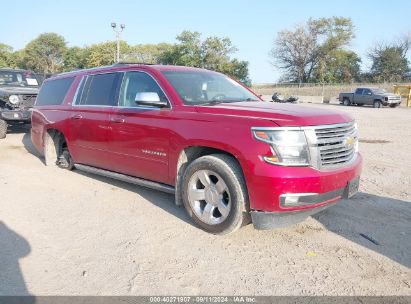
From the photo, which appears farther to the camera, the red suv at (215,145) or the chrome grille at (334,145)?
the chrome grille at (334,145)

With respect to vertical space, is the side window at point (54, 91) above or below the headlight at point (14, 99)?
above

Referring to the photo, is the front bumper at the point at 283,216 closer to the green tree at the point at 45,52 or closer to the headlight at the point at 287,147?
the headlight at the point at 287,147

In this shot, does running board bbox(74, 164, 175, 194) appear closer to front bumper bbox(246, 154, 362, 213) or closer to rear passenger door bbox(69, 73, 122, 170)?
rear passenger door bbox(69, 73, 122, 170)

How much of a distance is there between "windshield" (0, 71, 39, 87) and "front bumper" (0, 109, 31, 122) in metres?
2.26

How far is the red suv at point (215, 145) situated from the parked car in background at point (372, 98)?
29.4 m

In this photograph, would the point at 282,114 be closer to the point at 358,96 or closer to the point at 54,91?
the point at 54,91

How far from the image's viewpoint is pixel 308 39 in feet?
241

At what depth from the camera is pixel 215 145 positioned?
4.23 meters

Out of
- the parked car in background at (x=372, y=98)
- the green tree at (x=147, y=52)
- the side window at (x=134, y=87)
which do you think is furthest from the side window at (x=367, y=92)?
the green tree at (x=147, y=52)

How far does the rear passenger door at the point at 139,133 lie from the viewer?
4831 mm

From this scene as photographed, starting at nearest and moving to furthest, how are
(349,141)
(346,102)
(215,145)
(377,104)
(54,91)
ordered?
(215,145) → (349,141) → (54,91) → (377,104) → (346,102)

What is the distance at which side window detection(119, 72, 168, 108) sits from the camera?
511 cm

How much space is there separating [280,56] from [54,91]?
7372 centimetres

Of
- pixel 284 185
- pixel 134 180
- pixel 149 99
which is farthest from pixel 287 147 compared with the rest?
pixel 134 180
